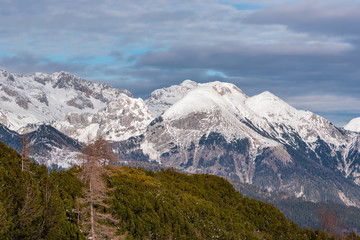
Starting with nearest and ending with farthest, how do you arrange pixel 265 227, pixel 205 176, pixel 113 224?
pixel 113 224 → pixel 265 227 → pixel 205 176

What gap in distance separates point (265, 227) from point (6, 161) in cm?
5947

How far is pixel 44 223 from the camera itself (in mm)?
55531

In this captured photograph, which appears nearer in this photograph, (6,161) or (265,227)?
(6,161)

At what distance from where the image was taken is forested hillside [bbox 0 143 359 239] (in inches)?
2191

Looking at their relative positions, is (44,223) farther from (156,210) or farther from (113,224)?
(156,210)

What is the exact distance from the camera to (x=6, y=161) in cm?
6838

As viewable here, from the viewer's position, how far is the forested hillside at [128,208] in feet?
183

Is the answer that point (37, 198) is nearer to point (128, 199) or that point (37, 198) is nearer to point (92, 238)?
point (92, 238)

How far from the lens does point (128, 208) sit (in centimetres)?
8162

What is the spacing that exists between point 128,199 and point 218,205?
2804 cm

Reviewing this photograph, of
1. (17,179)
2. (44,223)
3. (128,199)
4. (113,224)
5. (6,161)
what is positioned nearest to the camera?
(44,223)

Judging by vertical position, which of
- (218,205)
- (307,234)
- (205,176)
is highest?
(205,176)

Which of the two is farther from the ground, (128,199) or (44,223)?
(128,199)

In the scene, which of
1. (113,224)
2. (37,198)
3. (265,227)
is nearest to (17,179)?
(37,198)
